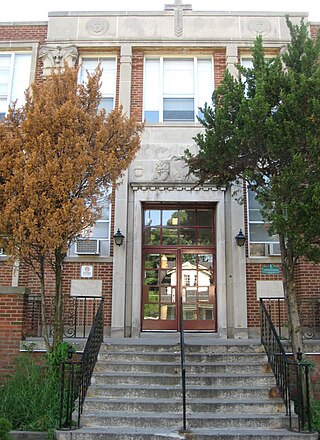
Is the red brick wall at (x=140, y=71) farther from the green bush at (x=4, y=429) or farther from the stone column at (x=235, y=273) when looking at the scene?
the green bush at (x=4, y=429)

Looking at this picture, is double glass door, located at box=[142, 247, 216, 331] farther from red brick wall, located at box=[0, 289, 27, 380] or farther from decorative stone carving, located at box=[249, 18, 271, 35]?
decorative stone carving, located at box=[249, 18, 271, 35]

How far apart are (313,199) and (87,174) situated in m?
3.44

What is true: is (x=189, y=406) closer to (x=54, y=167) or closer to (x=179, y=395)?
(x=179, y=395)

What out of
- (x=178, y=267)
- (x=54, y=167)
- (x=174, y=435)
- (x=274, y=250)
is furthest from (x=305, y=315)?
(x=54, y=167)

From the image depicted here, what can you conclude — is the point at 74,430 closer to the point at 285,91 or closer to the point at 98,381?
the point at 98,381

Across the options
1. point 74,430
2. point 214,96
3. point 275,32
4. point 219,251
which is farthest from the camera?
point 275,32

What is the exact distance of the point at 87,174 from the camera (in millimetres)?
7016

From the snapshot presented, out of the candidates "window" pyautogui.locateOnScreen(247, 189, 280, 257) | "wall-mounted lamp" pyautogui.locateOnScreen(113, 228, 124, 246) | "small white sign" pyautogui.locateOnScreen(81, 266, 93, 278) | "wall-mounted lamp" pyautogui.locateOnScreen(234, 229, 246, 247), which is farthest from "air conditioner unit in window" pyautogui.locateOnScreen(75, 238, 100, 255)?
"window" pyautogui.locateOnScreen(247, 189, 280, 257)

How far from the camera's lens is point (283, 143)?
265 inches

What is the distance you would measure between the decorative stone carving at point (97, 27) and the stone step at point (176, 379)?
335 inches

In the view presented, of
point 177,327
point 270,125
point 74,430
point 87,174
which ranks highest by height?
point 270,125

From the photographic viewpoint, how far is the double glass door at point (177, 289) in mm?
10180

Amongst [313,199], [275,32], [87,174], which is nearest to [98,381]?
[87,174]

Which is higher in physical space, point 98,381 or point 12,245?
point 12,245
